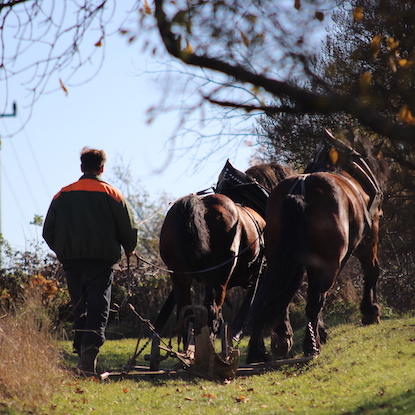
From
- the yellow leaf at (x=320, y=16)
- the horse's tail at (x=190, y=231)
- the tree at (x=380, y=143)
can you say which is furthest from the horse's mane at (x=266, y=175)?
the yellow leaf at (x=320, y=16)

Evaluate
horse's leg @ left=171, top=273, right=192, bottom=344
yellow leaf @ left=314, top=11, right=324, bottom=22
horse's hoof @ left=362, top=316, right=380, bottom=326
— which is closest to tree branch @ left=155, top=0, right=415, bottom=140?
yellow leaf @ left=314, top=11, right=324, bottom=22

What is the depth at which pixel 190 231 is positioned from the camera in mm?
6367

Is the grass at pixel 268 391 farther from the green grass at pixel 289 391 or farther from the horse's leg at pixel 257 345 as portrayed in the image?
the horse's leg at pixel 257 345

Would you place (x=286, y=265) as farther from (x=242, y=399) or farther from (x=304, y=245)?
(x=242, y=399)

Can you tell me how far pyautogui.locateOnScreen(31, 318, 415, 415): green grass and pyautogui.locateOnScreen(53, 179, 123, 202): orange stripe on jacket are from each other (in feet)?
5.70

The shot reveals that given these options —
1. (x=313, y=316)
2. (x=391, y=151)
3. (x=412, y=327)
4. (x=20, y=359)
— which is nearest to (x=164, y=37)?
(x=20, y=359)

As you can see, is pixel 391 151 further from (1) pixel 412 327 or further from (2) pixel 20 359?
(2) pixel 20 359

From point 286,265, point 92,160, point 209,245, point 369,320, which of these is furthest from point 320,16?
point 369,320

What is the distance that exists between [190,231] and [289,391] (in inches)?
72.9

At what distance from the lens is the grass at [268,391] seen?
4.61 meters

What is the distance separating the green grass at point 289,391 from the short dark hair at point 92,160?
2.03m

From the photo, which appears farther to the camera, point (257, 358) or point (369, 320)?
point (369, 320)

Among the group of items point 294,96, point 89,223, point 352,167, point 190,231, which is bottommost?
point 190,231

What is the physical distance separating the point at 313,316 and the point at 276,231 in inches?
37.9
